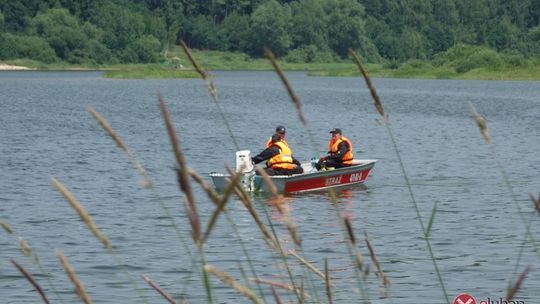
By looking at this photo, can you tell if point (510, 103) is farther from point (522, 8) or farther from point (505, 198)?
point (522, 8)

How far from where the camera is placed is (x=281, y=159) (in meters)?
24.8

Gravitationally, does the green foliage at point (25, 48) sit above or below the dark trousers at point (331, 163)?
above

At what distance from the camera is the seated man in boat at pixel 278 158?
24562mm

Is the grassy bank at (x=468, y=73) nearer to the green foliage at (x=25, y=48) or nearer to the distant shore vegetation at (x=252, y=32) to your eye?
the distant shore vegetation at (x=252, y=32)

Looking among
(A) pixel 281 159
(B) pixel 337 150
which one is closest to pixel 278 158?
(A) pixel 281 159

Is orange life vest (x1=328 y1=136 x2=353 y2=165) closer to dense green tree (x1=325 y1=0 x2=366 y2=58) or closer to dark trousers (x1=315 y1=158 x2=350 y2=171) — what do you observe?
dark trousers (x1=315 y1=158 x2=350 y2=171)

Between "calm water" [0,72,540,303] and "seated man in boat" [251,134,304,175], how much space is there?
66 cm

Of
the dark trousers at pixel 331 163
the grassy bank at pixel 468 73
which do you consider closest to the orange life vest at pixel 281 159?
the dark trousers at pixel 331 163

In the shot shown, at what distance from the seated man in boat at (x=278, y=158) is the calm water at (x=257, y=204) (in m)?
0.66

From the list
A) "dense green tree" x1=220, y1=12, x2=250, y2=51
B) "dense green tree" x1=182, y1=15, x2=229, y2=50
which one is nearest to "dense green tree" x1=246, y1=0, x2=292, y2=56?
"dense green tree" x1=220, y1=12, x2=250, y2=51

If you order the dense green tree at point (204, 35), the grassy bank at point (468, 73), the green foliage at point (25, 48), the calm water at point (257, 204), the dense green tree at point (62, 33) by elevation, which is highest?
the dense green tree at point (204, 35)

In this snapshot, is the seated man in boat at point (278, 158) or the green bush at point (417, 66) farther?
the green bush at point (417, 66)

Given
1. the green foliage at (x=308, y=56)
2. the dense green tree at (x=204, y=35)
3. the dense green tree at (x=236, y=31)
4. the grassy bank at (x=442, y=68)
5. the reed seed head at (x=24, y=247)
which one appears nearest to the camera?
the reed seed head at (x=24, y=247)

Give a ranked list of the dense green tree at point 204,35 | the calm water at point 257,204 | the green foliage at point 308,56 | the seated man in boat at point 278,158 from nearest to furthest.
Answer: the calm water at point 257,204, the seated man in boat at point 278,158, the green foliage at point 308,56, the dense green tree at point 204,35
